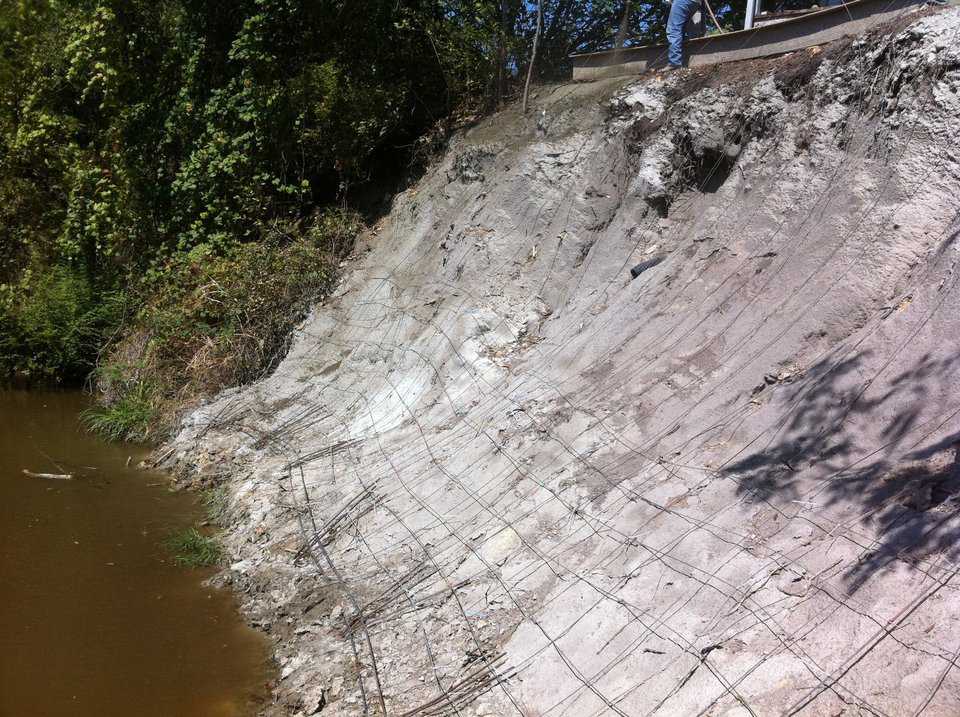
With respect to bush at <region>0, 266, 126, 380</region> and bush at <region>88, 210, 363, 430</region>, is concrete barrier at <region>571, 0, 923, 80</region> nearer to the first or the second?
bush at <region>88, 210, 363, 430</region>

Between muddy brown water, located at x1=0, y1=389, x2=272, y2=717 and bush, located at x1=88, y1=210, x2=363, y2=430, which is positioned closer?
muddy brown water, located at x1=0, y1=389, x2=272, y2=717

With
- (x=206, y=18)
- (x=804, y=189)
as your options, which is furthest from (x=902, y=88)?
(x=206, y=18)

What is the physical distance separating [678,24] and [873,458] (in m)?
5.91

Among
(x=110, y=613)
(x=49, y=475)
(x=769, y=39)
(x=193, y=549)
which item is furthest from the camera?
(x=49, y=475)

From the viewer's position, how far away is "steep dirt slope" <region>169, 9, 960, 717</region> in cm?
421

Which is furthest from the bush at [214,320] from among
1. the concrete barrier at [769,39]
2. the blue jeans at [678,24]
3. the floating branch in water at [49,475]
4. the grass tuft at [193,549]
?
the blue jeans at [678,24]

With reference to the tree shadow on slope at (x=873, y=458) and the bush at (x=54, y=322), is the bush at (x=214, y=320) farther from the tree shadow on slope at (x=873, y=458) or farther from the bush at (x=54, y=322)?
the tree shadow on slope at (x=873, y=458)

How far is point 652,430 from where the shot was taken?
615 centimetres

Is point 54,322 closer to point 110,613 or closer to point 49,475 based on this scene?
point 49,475

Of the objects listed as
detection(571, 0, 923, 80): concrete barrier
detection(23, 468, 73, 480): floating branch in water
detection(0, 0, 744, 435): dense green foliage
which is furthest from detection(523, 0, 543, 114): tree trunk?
detection(23, 468, 73, 480): floating branch in water

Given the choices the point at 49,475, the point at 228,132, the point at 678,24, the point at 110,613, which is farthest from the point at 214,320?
the point at 678,24

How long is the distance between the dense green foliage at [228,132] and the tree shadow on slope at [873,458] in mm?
7528

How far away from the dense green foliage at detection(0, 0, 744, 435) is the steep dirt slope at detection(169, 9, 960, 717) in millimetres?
2218

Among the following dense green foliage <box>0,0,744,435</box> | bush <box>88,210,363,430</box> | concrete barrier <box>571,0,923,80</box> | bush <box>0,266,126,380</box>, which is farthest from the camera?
bush <box>0,266,126,380</box>
